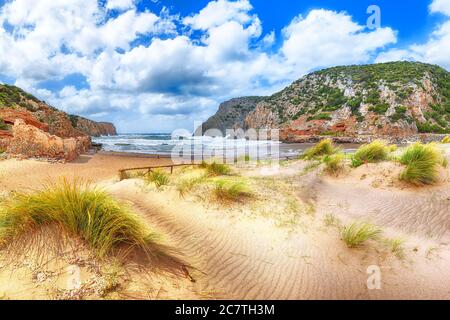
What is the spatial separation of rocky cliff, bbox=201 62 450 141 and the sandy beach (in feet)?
134

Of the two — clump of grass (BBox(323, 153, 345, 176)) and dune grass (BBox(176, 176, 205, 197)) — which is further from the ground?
clump of grass (BBox(323, 153, 345, 176))

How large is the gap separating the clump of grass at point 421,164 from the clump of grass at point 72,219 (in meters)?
9.48

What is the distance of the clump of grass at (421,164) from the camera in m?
9.20

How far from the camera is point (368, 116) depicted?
47.2 m

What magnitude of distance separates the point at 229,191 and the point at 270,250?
261 centimetres

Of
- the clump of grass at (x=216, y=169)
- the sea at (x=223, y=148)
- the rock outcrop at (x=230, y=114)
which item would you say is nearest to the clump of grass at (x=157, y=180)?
the clump of grass at (x=216, y=169)

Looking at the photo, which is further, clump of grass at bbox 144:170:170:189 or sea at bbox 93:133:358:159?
sea at bbox 93:133:358:159

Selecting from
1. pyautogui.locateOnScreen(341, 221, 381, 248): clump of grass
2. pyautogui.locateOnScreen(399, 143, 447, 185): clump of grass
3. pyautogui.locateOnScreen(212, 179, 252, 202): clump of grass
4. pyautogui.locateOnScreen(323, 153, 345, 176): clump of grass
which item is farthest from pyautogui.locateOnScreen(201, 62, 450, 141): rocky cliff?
pyautogui.locateOnScreen(341, 221, 381, 248): clump of grass

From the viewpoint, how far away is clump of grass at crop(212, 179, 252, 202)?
24.9 feet

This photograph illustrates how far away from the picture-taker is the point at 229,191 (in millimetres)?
7652

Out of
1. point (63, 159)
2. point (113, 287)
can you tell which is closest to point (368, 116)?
point (63, 159)

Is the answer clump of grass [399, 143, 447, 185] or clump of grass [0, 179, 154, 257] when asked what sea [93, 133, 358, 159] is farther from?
clump of grass [0, 179, 154, 257]

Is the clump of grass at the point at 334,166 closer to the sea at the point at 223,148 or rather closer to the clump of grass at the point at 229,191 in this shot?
the clump of grass at the point at 229,191
